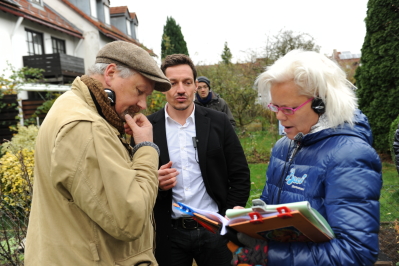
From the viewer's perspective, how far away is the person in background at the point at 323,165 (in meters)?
1.43

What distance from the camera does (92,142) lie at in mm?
1499

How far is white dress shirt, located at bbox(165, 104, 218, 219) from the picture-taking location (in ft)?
9.02

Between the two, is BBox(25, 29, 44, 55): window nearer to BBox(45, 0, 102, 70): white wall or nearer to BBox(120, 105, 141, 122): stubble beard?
BBox(45, 0, 102, 70): white wall

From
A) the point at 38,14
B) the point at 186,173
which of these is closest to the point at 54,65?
the point at 38,14

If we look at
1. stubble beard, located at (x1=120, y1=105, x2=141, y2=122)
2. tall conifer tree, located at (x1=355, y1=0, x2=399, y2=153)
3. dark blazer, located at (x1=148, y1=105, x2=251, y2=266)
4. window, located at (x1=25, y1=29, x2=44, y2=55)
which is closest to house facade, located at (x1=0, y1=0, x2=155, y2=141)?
window, located at (x1=25, y1=29, x2=44, y2=55)

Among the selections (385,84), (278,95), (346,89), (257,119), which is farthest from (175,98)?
(257,119)

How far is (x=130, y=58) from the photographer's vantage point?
5.90 feet

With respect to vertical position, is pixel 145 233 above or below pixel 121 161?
below

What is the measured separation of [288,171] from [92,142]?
3.31ft

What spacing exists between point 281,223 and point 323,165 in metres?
0.38

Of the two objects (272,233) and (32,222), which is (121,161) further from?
(272,233)

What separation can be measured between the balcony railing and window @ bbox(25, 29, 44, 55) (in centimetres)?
77

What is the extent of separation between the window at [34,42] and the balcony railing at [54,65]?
0.77 m

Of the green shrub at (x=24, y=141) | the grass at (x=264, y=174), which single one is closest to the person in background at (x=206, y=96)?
the grass at (x=264, y=174)
